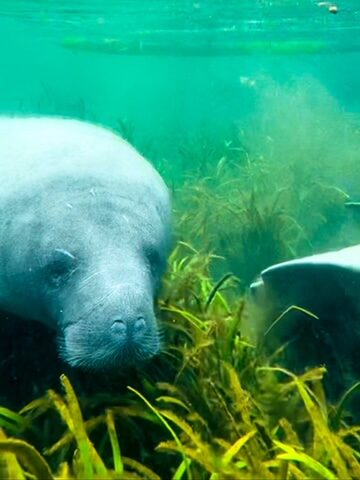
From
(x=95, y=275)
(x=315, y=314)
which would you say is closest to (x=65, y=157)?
(x=95, y=275)

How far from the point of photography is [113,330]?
10.9ft

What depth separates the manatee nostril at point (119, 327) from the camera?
3324mm

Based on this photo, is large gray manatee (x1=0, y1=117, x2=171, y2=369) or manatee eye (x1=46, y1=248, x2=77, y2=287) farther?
manatee eye (x1=46, y1=248, x2=77, y2=287)

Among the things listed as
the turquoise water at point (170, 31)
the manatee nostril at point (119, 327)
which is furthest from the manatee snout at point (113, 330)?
the turquoise water at point (170, 31)

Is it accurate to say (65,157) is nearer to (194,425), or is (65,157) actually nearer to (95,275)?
(95,275)

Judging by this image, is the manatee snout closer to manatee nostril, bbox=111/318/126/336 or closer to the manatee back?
manatee nostril, bbox=111/318/126/336

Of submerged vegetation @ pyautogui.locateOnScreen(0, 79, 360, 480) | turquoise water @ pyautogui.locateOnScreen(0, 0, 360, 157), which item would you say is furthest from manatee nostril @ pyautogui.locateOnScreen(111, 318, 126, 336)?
turquoise water @ pyautogui.locateOnScreen(0, 0, 360, 157)

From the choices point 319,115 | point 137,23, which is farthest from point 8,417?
point 137,23

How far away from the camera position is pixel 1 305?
4297 millimetres

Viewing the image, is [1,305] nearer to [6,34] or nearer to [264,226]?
[264,226]

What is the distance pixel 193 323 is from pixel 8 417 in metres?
1.30

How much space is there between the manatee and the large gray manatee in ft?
2.71

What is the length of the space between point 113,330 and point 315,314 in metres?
1.60

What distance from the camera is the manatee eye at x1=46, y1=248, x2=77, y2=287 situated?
378 centimetres
